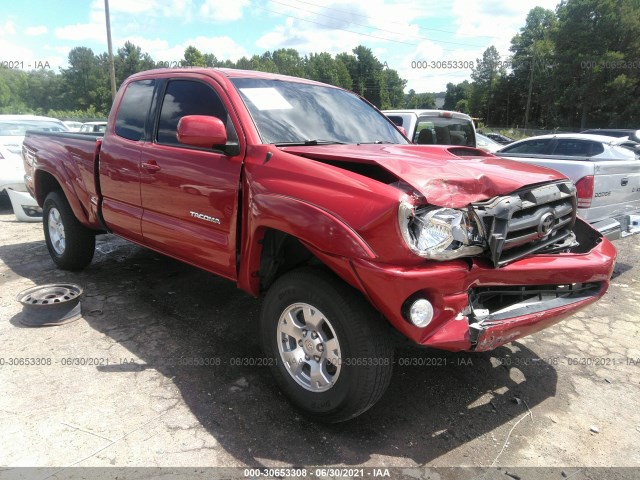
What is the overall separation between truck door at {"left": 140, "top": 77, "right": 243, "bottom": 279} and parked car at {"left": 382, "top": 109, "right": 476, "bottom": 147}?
4053mm

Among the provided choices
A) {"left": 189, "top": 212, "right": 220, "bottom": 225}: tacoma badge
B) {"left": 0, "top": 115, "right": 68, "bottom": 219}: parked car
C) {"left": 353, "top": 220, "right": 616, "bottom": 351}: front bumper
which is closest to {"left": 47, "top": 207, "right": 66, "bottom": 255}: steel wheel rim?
{"left": 189, "top": 212, "right": 220, "bottom": 225}: tacoma badge

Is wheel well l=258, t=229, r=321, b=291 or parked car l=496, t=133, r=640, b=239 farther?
parked car l=496, t=133, r=640, b=239

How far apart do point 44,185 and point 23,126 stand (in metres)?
5.68

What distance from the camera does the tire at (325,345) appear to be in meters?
2.42

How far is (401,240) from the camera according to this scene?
225cm

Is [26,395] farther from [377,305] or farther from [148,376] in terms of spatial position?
[377,305]

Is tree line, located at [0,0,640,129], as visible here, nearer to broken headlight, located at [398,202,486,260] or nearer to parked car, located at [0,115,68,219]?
parked car, located at [0,115,68,219]

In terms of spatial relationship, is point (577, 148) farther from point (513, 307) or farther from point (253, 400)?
point (253, 400)

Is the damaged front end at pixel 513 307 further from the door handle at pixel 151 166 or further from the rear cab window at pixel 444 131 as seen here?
the rear cab window at pixel 444 131

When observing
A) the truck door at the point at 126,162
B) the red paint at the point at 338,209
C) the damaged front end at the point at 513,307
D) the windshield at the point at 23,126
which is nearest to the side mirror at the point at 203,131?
the red paint at the point at 338,209

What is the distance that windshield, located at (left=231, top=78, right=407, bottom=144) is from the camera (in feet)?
10.6

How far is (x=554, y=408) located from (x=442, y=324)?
133cm

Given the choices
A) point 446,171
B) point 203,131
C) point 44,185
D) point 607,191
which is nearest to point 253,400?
point 203,131

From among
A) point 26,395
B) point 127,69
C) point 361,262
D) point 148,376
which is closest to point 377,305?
point 361,262
